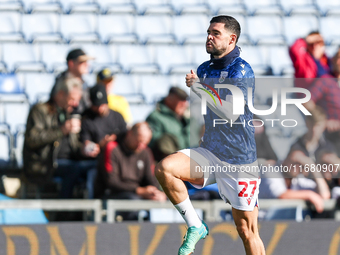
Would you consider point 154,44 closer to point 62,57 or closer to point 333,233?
point 62,57

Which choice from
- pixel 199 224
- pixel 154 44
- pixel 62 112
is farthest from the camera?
pixel 154 44

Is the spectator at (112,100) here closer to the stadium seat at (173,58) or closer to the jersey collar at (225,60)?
the stadium seat at (173,58)

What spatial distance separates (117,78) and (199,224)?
4.42m

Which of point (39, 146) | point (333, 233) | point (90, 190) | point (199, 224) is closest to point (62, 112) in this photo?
point (39, 146)

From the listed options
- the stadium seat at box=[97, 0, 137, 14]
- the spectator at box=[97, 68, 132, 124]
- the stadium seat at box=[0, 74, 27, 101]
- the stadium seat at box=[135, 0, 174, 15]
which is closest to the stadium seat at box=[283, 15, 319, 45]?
the stadium seat at box=[135, 0, 174, 15]

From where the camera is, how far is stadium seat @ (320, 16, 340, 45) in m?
9.65

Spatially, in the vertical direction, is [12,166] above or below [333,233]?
above

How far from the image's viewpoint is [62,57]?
8.51 m

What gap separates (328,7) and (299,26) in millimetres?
805

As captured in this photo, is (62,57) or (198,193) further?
(62,57)

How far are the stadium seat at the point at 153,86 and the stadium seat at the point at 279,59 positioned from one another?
5.87 ft

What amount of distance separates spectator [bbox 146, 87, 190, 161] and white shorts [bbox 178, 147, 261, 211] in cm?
240

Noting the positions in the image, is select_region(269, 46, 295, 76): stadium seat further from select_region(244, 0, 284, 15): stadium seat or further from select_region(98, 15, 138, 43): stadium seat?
select_region(98, 15, 138, 43): stadium seat

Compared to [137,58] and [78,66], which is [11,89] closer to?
[78,66]
